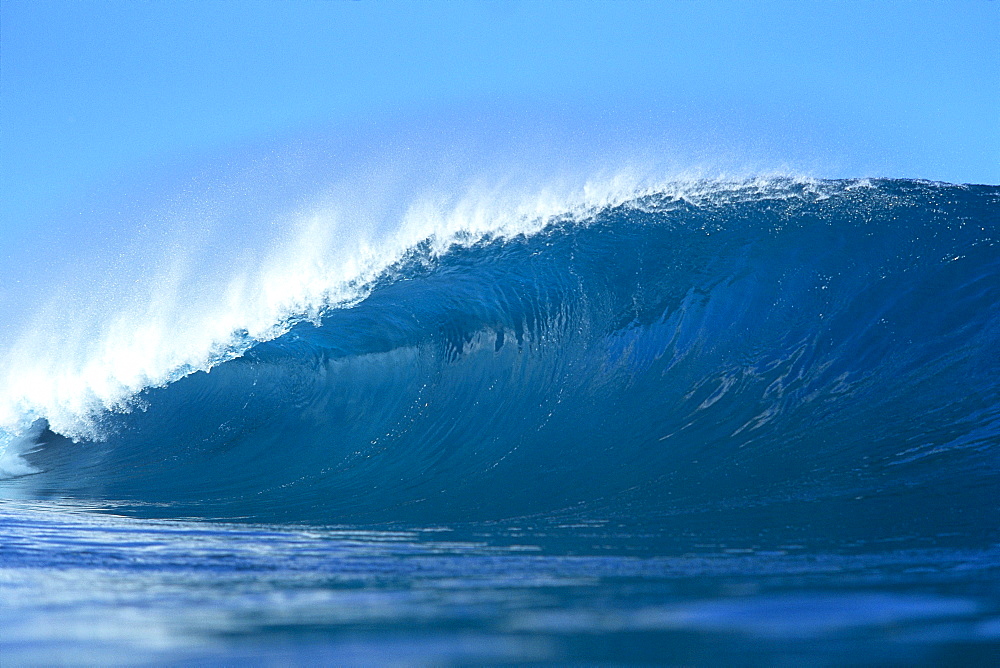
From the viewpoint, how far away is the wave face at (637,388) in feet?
14.1

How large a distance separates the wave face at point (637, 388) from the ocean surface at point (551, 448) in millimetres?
29

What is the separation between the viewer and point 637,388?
600cm

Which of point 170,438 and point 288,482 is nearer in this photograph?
point 288,482

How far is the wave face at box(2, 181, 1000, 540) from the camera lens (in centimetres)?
429

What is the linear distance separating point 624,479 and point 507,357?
2.56m

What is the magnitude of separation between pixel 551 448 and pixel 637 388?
1048 mm

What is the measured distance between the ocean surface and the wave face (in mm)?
29

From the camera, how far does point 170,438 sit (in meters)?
7.61

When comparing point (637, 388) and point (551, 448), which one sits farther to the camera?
point (637, 388)

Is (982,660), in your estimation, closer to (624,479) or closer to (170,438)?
(624,479)

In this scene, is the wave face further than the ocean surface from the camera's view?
Yes

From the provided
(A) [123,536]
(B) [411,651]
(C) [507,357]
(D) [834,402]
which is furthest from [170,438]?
(B) [411,651]

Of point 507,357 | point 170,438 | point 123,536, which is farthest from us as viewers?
point 170,438

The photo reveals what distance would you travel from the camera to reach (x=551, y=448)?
5.31 meters
